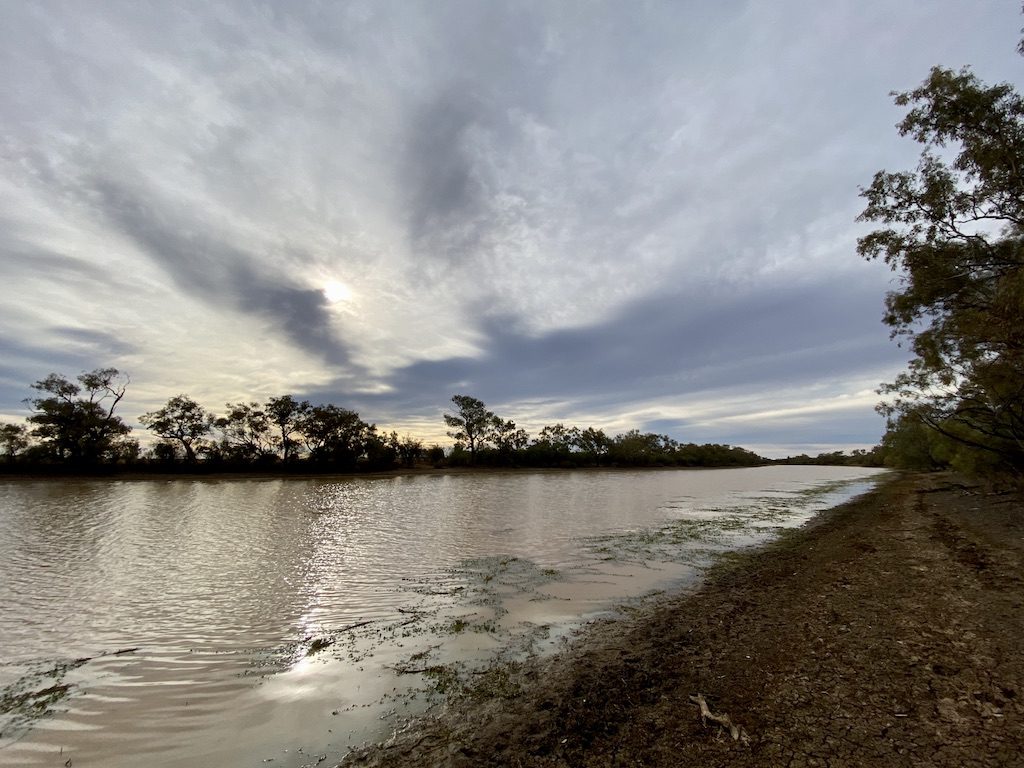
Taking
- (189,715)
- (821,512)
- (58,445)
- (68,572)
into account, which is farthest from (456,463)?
(189,715)

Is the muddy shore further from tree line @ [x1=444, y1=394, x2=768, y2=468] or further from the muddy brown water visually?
tree line @ [x1=444, y1=394, x2=768, y2=468]

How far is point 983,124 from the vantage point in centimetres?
1184

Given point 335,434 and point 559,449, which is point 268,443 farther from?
point 559,449

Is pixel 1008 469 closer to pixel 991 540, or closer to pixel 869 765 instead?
pixel 991 540

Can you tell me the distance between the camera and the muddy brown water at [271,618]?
4723 mm

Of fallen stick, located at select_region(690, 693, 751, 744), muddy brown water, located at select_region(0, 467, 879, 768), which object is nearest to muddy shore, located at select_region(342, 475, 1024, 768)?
fallen stick, located at select_region(690, 693, 751, 744)

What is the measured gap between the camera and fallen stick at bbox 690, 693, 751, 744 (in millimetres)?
3918

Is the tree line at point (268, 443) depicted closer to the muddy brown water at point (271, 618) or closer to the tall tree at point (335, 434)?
the tall tree at point (335, 434)

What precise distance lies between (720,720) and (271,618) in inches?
305

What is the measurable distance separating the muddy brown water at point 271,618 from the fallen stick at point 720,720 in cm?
278

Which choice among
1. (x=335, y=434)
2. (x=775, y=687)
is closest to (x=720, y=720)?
(x=775, y=687)

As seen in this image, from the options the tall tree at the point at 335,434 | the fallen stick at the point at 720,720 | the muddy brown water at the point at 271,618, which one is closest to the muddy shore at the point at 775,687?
the fallen stick at the point at 720,720

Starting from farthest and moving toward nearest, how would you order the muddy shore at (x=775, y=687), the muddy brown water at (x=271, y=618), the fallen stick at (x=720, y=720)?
the muddy brown water at (x=271, y=618)
the fallen stick at (x=720, y=720)
the muddy shore at (x=775, y=687)

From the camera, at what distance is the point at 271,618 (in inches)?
323
